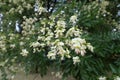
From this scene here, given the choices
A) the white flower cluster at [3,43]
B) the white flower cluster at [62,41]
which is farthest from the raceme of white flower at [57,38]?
the white flower cluster at [3,43]

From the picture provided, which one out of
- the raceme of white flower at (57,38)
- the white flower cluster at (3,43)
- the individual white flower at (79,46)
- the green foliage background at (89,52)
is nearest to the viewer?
the individual white flower at (79,46)

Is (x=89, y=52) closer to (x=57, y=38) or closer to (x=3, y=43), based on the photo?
(x=57, y=38)

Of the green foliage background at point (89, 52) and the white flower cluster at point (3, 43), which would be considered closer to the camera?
the green foliage background at point (89, 52)

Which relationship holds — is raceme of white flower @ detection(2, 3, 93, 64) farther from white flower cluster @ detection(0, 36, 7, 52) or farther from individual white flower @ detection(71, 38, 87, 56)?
white flower cluster @ detection(0, 36, 7, 52)

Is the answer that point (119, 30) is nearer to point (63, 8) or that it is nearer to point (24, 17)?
point (63, 8)

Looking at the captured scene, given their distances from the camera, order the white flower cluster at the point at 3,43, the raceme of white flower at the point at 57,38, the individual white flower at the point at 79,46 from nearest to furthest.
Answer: the individual white flower at the point at 79,46
the raceme of white flower at the point at 57,38
the white flower cluster at the point at 3,43

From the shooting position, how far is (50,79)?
→ 3.98 meters

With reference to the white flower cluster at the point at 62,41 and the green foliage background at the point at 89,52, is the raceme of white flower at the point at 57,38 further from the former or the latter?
the green foliage background at the point at 89,52

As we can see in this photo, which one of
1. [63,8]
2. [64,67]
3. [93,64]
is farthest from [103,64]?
[63,8]

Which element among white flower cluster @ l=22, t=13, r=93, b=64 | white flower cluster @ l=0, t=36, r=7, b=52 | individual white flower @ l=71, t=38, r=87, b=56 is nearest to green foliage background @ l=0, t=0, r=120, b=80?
white flower cluster @ l=0, t=36, r=7, b=52

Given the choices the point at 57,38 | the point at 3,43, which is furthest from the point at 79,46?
the point at 3,43

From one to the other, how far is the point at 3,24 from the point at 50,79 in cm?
110

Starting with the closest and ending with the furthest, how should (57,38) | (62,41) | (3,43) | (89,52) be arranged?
(62,41)
(57,38)
(89,52)
(3,43)

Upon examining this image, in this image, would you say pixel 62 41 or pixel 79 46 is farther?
pixel 62 41
